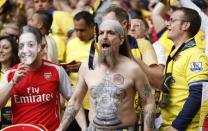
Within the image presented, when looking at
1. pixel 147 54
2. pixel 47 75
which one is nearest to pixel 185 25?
pixel 147 54

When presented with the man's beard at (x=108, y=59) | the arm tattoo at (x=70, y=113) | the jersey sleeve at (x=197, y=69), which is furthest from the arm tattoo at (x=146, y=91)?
the arm tattoo at (x=70, y=113)

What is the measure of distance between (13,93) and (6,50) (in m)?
1.21

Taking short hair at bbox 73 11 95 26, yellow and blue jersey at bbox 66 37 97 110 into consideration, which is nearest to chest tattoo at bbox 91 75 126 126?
yellow and blue jersey at bbox 66 37 97 110

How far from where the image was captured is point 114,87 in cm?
652

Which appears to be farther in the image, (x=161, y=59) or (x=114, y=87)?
(x=161, y=59)

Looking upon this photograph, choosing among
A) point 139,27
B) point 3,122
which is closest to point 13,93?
point 3,122

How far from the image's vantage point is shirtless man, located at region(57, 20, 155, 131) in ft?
21.4

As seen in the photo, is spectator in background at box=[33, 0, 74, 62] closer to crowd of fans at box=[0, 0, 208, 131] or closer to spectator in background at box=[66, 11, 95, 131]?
crowd of fans at box=[0, 0, 208, 131]

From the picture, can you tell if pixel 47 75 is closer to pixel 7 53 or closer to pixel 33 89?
pixel 33 89

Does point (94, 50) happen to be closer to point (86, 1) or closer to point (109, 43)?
point (109, 43)

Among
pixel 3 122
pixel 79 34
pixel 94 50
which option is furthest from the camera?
pixel 79 34

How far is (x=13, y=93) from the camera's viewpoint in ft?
24.3

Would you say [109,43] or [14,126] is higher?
[109,43]

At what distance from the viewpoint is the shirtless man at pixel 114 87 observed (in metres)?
6.51
